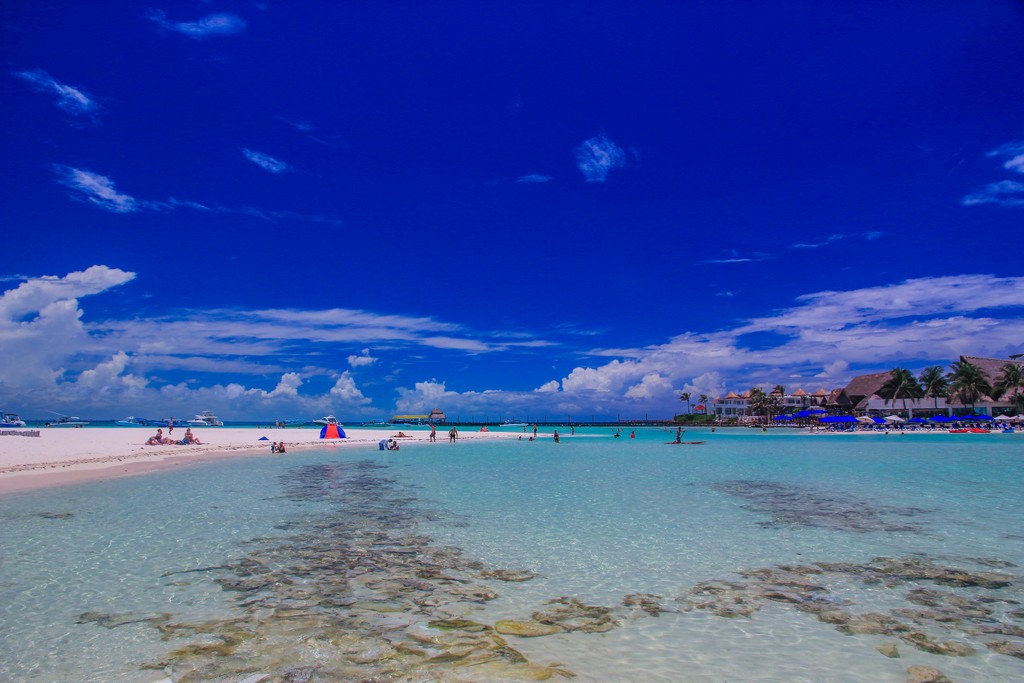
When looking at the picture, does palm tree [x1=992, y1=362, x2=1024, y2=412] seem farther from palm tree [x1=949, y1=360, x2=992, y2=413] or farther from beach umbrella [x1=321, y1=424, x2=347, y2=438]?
beach umbrella [x1=321, y1=424, x2=347, y2=438]

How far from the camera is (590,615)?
25.6 feet

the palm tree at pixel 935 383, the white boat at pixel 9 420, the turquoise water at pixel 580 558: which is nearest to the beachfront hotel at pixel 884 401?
the palm tree at pixel 935 383

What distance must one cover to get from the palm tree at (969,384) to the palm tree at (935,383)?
5.60 m

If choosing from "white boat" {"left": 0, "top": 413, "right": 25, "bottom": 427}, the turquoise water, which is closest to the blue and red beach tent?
the turquoise water

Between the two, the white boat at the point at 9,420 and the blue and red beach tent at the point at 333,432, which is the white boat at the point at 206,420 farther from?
the blue and red beach tent at the point at 333,432

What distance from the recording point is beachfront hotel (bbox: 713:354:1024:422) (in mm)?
90000

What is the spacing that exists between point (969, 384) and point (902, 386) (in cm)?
1282

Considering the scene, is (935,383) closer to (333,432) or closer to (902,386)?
(902,386)

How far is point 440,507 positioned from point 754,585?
1063 cm

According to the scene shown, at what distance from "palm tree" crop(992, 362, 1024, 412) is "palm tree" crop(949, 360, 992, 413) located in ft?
4.82

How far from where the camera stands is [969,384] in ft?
Answer: 275

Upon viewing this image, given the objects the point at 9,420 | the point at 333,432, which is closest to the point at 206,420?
the point at 9,420

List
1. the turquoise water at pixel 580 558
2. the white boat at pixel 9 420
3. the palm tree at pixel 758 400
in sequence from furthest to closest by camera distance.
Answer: the palm tree at pixel 758 400, the white boat at pixel 9 420, the turquoise water at pixel 580 558

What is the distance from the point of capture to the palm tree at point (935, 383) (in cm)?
9350
